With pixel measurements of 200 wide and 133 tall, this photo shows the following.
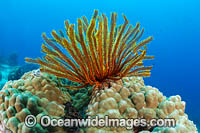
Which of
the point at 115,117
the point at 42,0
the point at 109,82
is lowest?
the point at 115,117

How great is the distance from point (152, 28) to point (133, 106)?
107743 mm

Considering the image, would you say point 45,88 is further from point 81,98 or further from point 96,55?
point 96,55

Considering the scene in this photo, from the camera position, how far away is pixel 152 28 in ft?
336

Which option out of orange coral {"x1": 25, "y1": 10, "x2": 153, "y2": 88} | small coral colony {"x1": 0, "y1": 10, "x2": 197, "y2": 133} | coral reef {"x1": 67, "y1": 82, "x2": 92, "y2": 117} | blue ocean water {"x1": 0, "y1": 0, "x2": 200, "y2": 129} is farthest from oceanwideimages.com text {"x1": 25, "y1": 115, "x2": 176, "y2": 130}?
blue ocean water {"x1": 0, "y1": 0, "x2": 200, "y2": 129}

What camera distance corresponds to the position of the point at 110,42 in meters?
2.68

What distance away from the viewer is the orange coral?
2576mm

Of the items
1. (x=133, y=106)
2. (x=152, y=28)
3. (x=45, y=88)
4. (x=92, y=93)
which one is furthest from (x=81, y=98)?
(x=152, y=28)

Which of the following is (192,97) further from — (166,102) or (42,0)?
(42,0)

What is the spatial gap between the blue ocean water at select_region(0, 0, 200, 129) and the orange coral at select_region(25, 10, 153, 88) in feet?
168

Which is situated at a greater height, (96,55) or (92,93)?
(96,55)

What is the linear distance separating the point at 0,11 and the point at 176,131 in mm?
154801

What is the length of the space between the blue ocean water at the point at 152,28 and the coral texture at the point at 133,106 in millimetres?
51140

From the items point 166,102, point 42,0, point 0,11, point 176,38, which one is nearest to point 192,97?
point 176,38

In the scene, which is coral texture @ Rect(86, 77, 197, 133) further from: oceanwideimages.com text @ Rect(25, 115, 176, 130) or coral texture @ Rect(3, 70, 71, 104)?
coral texture @ Rect(3, 70, 71, 104)
